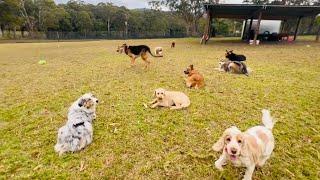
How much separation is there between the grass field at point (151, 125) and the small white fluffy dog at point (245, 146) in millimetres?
383

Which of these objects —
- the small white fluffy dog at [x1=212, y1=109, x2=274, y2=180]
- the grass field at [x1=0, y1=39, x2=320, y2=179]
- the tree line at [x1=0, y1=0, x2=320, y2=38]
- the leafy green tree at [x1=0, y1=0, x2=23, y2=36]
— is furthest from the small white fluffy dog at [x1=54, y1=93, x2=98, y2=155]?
the leafy green tree at [x1=0, y1=0, x2=23, y2=36]

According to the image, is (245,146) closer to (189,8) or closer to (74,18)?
(189,8)

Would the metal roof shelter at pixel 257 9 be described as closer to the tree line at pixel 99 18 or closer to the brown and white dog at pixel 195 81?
the brown and white dog at pixel 195 81

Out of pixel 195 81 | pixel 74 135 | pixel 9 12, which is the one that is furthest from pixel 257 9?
pixel 9 12

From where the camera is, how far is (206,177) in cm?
283

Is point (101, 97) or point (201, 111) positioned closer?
point (201, 111)

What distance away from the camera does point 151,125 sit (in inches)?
161

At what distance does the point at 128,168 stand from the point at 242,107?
122 inches

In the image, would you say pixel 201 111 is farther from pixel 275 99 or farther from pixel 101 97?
pixel 101 97

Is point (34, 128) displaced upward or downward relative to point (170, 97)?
downward

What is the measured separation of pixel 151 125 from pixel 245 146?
2008 mm

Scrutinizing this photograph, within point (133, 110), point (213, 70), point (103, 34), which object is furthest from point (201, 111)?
point (103, 34)

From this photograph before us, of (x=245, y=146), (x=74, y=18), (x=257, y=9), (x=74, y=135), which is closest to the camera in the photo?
(x=245, y=146)

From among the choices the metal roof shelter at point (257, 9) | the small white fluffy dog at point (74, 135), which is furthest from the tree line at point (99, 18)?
the small white fluffy dog at point (74, 135)
